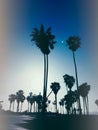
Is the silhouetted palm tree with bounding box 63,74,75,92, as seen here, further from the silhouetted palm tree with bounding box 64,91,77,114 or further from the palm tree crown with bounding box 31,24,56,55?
the palm tree crown with bounding box 31,24,56,55

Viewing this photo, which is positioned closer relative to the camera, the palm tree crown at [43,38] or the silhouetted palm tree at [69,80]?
the palm tree crown at [43,38]

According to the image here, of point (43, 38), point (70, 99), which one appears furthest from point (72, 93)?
point (43, 38)

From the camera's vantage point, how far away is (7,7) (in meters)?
5.69

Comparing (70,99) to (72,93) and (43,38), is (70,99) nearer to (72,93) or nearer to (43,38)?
(72,93)

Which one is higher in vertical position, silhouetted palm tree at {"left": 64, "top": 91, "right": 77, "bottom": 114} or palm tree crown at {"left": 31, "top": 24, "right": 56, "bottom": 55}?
palm tree crown at {"left": 31, "top": 24, "right": 56, "bottom": 55}

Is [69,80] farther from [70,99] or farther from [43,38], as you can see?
[43,38]

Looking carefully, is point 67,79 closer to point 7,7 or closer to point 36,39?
point 36,39

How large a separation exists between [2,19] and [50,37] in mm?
12316

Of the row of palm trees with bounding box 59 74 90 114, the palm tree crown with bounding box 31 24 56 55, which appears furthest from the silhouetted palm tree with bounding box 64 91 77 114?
the palm tree crown with bounding box 31 24 56 55

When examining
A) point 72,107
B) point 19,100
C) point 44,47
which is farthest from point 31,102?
point 44,47

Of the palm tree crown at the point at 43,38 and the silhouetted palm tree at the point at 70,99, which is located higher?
the palm tree crown at the point at 43,38

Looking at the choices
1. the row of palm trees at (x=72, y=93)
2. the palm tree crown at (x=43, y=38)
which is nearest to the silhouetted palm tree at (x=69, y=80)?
the row of palm trees at (x=72, y=93)

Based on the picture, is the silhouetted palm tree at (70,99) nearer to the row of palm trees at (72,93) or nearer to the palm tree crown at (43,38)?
the row of palm trees at (72,93)

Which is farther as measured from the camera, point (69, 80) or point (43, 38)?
point (69, 80)
